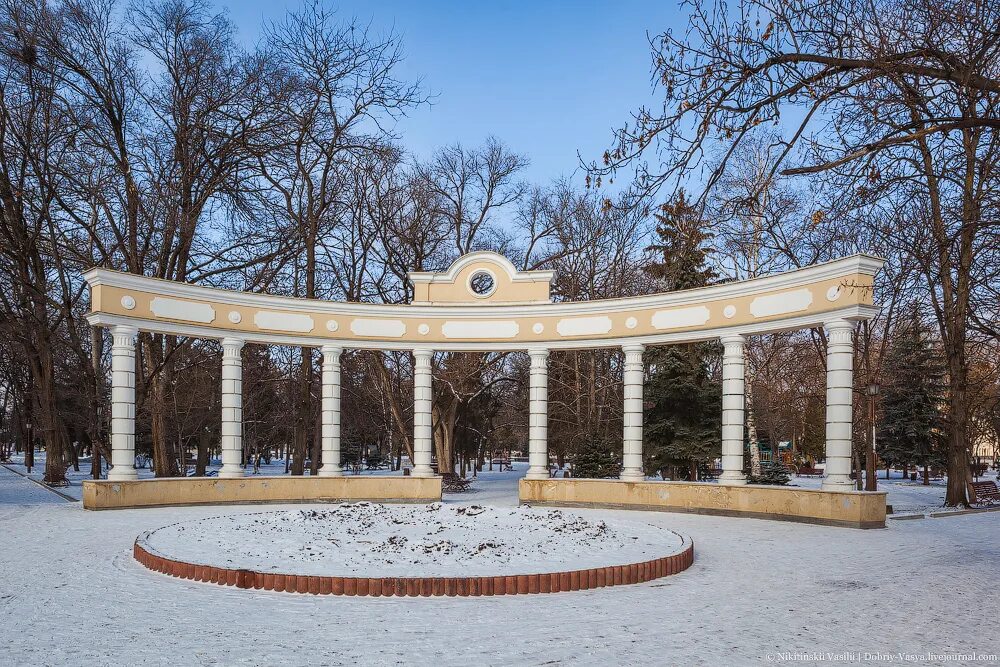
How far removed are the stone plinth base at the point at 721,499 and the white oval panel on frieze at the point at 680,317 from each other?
4.57 metres

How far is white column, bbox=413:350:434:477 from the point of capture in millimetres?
25000

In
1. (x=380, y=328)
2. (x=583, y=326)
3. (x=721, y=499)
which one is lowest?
(x=721, y=499)

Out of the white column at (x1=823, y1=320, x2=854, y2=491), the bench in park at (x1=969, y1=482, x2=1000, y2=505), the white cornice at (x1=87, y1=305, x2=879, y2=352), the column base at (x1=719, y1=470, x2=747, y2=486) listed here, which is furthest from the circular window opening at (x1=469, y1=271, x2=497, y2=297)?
the bench in park at (x1=969, y1=482, x2=1000, y2=505)

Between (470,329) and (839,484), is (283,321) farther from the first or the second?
(839,484)

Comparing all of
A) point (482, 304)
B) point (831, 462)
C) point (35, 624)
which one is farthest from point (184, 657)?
point (482, 304)

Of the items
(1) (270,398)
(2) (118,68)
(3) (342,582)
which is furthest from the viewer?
(1) (270,398)

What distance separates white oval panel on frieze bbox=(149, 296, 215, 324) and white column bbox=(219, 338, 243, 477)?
38.9 inches

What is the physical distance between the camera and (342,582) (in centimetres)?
1013

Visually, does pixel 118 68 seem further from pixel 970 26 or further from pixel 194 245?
pixel 970 26

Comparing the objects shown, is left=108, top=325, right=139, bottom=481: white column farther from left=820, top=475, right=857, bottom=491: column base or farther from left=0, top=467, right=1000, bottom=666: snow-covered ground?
left=820, top=475, right=857, bottom=491: column base

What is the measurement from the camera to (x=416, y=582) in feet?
33.2

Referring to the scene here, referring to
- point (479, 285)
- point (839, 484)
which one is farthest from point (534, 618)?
point (479, 285)

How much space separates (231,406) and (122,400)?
304cm

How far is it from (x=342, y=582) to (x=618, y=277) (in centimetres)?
3142
